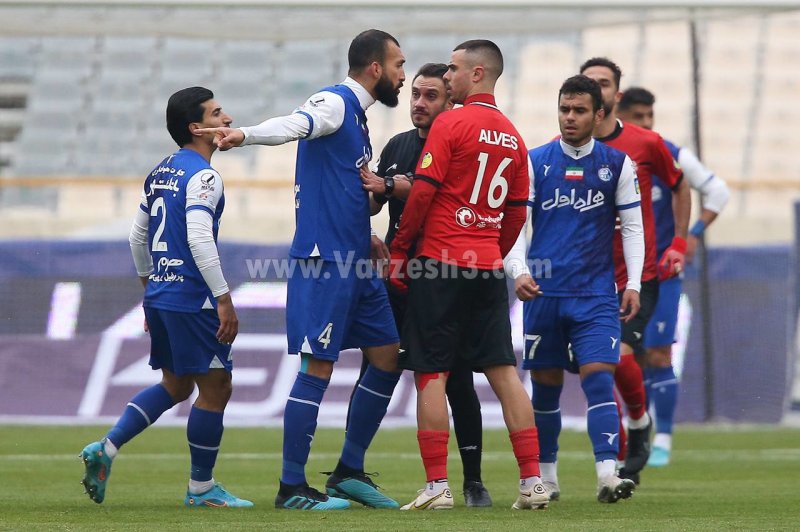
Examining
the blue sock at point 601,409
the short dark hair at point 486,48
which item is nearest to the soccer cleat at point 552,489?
the blue sock at point 601,409

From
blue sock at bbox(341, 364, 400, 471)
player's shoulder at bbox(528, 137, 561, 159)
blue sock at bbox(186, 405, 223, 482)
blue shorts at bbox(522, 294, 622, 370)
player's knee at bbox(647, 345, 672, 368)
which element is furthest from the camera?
player's knee at bbox(647, 345, 672, 368)

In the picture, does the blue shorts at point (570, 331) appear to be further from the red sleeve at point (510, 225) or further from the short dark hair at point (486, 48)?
the short dark hair at point (486, 48)

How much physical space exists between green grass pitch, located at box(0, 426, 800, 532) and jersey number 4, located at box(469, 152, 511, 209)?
1.51m

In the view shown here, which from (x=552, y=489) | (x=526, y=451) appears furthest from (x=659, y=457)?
(x=526, y=451)

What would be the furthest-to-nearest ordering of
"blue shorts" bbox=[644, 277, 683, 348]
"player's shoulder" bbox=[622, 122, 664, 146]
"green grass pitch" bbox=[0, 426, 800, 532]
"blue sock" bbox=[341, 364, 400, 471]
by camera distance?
"blue shorts" bbox=[644, 277, 683, 348]
"player's shoulder" bbox=[622, 122, 664, 146]
"blue sock" bbox=[341, 364, 400, 471]
"green grass pitch" bbox=[0, 426, 800, 532]

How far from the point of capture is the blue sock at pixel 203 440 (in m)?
6.41

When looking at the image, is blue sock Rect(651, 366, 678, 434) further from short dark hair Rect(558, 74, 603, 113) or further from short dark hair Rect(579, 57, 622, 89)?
short dark hair Rect(558, 74, 603, 113)

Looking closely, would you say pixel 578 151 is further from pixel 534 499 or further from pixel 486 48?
pixel 534 499

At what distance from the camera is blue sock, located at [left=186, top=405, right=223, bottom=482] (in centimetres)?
641

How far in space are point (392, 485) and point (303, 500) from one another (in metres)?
1.73

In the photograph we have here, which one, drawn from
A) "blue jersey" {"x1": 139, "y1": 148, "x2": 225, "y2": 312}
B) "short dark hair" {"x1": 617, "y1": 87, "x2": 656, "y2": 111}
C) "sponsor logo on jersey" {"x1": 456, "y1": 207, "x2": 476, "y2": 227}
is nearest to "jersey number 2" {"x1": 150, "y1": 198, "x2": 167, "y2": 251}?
"blue jersey" {"x1": 139, "y1": 148, "x2": 225, "y2": 312}

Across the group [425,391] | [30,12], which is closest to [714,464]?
[425,391]

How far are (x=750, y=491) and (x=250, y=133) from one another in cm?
359

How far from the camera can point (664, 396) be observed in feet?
32.1
